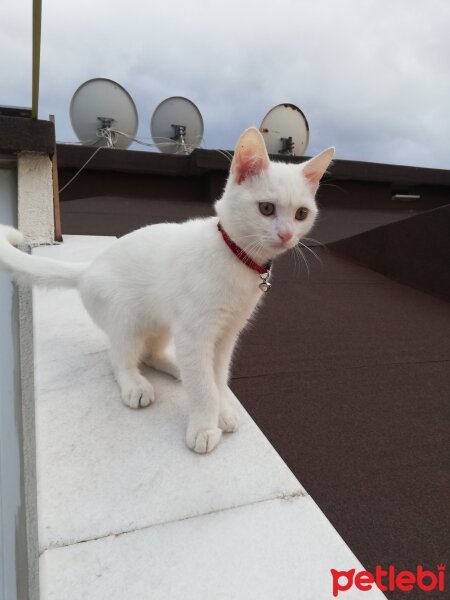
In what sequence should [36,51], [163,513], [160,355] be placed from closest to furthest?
[163,513] → [160,355] → [36,51]

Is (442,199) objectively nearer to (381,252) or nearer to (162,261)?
(381,252)

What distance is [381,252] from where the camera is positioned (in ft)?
10.7

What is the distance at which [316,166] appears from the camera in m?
1.09

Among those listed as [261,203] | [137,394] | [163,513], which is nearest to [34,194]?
[137,394]

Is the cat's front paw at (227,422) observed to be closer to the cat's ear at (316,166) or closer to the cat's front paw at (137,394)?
the cat's front paw at (137,394)

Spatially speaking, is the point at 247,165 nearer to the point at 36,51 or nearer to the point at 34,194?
the point at 36,51

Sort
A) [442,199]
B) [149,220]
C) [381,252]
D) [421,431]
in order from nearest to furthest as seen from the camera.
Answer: [421,431]
[381,252]
[149,220]
[442,199]

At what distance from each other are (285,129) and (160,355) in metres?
5.45

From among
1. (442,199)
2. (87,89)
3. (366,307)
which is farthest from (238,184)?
(442,199)

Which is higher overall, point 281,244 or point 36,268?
point 281,244

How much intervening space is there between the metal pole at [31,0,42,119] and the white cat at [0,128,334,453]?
0.79 m

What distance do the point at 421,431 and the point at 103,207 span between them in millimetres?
3682

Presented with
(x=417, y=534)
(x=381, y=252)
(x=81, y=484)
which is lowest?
(x=417, y=534)

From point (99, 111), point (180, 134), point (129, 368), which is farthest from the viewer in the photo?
point (180, 134)
